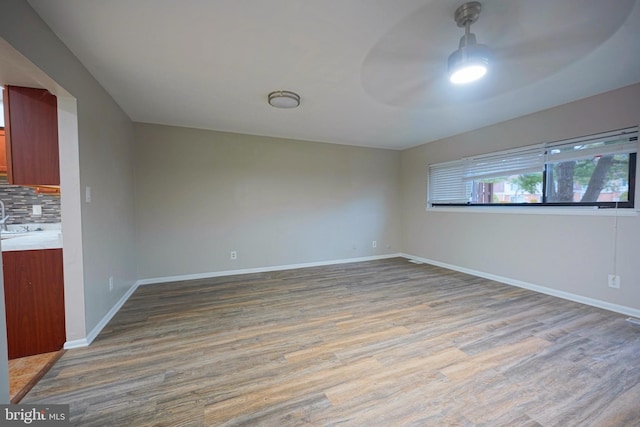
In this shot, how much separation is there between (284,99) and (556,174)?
3.34 metres

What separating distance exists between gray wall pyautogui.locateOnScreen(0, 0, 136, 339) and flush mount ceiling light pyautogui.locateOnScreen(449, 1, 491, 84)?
2.43 m

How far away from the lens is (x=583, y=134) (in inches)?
108

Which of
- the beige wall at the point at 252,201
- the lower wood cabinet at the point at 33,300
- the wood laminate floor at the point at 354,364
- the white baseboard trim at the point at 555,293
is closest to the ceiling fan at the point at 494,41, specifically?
the wood laminate floor at the point at 354,364

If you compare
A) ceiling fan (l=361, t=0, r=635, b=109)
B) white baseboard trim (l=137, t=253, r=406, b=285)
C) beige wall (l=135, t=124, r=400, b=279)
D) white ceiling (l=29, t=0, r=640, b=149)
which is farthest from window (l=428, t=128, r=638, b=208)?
white baseboard trim (l=137, t=253, r=406, b=285)

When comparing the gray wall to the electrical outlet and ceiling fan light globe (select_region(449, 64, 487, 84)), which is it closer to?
ceiling fan light globe (select_region(449, 64, 487, 84))

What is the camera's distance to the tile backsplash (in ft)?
9.16

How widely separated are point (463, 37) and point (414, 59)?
A: 0.41 m

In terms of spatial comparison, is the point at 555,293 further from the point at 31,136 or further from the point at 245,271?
the point at 31,136

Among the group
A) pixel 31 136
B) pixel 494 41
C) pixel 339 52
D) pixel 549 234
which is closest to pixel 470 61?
pixel 494 41

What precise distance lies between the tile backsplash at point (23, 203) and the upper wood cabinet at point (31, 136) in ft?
4.32

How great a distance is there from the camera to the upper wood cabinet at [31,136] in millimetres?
1876

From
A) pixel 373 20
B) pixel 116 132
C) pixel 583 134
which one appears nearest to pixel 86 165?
pixel 116 132

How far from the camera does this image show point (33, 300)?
1909 millimetres

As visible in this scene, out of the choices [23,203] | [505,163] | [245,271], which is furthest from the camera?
[245,271]
